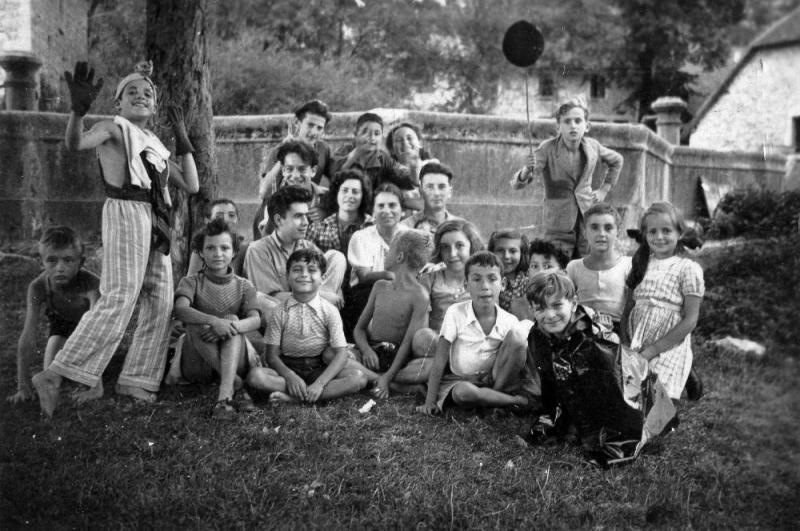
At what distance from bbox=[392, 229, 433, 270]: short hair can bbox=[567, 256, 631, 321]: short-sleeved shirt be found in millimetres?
885

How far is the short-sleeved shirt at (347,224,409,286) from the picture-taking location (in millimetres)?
5395

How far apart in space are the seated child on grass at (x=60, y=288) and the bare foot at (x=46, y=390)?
0.79ft

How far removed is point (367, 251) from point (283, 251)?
53 centimetres

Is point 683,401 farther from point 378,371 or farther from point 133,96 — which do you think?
point 133,96

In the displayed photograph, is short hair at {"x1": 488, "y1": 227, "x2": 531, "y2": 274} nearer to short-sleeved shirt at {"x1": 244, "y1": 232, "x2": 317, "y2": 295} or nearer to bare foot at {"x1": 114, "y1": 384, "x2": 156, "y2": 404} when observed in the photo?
short-sleeved shirt at {"x1": 244, "y1": 232, "x2": 317, "y2": 295}

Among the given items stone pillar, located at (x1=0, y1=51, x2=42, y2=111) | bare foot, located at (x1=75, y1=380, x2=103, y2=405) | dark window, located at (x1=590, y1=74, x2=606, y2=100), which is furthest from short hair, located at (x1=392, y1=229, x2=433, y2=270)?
dark window, located at (x1=590, y1=74, x2=606, y2=100)

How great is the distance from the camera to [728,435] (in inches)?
166

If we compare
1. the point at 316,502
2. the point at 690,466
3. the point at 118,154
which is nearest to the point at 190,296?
the point at 118,154

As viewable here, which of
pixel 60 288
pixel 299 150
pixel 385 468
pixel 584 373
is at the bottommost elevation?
pixel 385 468

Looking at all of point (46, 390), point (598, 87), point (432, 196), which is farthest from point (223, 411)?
point (598, 87)

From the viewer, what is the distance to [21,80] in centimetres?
477

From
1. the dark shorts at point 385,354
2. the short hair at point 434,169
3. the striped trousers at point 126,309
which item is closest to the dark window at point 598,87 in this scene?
the short hair at point 434,169

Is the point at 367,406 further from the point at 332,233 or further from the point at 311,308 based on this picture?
the point at 332,233

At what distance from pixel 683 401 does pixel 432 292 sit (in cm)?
154
